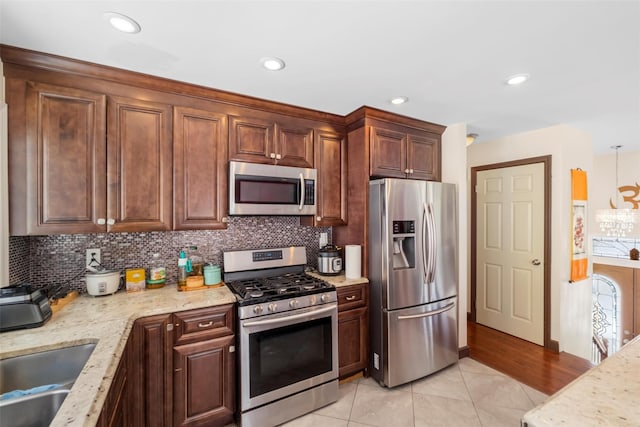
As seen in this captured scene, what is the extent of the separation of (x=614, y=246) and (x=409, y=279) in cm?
497

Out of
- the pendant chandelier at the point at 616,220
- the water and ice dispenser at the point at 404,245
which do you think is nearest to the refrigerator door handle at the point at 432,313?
the water and ice dispenser at the point at 404,245

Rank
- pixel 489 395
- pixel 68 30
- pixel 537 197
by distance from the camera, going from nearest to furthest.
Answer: pixel 68 30 → pixel 489 395 → pixel 537 197

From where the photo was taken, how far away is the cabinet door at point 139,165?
1.84m

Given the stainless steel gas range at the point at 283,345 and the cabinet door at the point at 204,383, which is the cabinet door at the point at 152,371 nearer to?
the cabinet door at the point at 204,383

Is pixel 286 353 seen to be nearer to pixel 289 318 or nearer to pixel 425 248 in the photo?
pixel 289 318

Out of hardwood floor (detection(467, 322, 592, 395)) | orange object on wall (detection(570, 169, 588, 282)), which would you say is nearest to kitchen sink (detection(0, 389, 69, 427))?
hardwood floor (detection(467, 322, 592, 395))

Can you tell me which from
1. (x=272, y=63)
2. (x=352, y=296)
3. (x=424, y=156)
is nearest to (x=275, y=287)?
(x=352, y=296)

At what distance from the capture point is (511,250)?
3.36m

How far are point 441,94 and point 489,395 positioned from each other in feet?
8.09

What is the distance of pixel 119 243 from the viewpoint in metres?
2.08

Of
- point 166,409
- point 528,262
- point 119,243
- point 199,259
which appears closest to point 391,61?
point 199,259

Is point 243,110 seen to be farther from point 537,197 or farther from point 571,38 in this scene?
point 537,197

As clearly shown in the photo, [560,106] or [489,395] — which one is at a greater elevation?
[560,106]

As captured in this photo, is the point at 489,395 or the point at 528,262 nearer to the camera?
the point at 489,395
